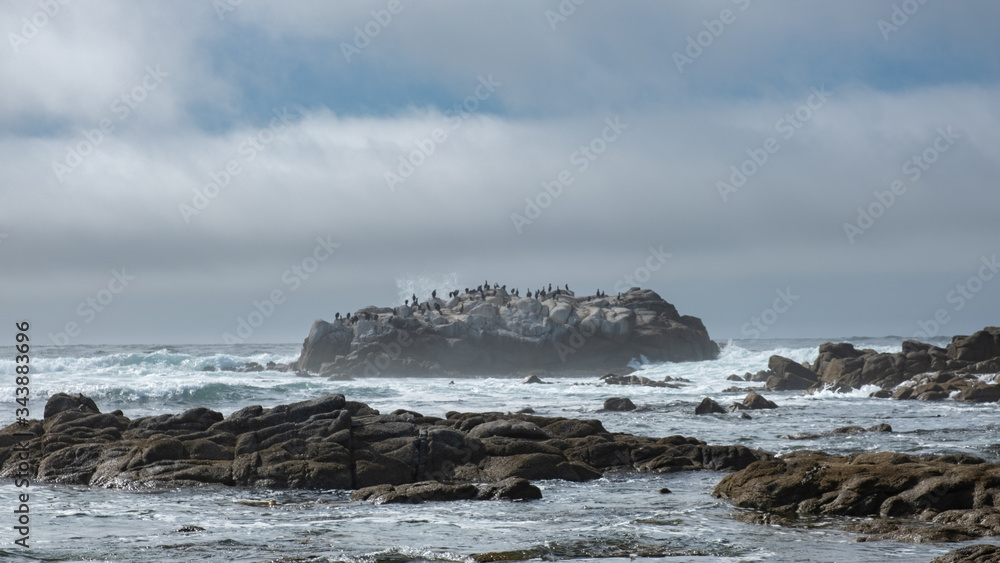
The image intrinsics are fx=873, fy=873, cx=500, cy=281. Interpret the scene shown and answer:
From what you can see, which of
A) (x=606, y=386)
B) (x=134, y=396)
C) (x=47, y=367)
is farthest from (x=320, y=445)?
(x=47, y=367)

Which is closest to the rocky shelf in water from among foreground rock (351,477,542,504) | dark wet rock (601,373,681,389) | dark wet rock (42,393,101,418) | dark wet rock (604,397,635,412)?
dark wet rock (601,373,681,389)

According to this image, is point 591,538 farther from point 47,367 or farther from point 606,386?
point 47,367

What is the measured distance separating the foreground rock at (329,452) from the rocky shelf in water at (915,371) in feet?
92.8

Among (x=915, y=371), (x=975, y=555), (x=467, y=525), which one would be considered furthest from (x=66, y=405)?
(x=915, y=371)

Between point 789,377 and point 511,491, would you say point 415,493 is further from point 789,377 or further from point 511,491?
point 789,377

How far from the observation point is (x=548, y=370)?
89.1 metres

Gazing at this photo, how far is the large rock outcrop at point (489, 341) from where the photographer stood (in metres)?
88.9

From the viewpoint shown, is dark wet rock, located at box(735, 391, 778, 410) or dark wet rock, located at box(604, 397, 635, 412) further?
dark wet rock, located at box(735, 391, 778, 410)

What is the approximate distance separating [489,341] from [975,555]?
8020 centimetres

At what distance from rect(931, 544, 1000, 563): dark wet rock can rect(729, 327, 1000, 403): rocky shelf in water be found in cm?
3916

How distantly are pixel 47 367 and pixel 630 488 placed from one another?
65479 millimetres

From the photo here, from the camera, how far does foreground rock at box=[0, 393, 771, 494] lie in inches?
882

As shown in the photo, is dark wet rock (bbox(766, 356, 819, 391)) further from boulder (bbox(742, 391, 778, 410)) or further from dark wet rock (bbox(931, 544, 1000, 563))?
dark wet rock (bbox(931, 544, 1000, 563))

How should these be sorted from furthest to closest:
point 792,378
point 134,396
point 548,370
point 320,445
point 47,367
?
point 548,370 → point 47,367 → point 792,378 → point 134,396 → point 320,445
